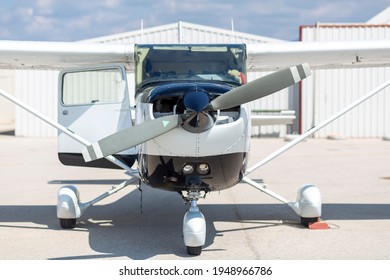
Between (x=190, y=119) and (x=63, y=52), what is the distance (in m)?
3.16

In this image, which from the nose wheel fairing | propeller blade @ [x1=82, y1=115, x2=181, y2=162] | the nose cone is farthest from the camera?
the nose wheel fairing

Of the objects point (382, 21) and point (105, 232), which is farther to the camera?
point (382, 21)

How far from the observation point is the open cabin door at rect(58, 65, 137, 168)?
7195 millimetres

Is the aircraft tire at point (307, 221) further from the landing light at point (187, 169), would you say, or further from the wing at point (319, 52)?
the wing at point (319, 52)

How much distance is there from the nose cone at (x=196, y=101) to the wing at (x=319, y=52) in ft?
9.07

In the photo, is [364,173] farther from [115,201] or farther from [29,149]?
[29,149]

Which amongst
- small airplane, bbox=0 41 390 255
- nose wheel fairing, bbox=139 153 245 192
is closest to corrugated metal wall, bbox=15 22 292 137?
small airplane, bbox=0 41 390 255

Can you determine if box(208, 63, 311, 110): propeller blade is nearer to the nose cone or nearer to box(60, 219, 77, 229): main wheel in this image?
the nose cone

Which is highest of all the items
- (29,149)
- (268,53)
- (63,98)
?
(268,53)

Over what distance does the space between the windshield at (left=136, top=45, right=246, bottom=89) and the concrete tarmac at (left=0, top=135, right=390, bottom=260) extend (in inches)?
56.1

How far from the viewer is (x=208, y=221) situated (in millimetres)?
7336

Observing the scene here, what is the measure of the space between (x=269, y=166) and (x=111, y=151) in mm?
9444
